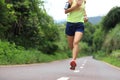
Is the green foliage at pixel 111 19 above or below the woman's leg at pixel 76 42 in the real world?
below

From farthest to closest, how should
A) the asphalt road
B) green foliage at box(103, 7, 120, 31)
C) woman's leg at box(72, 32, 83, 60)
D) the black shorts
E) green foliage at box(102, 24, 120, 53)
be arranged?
1. green foliage at box(103, 7, 120, 31)
2. green foliage at box(102, 24, 120, 53)
3. the asphalt road
4. the black shorts
5. woman's leg at box(72, 32, 83, 60)

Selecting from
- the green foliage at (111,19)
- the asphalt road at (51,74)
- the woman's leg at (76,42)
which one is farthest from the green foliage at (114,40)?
the woman's leg at (76,42)

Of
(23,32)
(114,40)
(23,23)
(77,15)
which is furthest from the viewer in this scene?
(114,40)

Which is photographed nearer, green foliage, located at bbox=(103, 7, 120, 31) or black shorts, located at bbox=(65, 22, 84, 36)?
black shorts, located at bbox=(65, 22, 84, 36)

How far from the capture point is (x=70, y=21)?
31.3 ft

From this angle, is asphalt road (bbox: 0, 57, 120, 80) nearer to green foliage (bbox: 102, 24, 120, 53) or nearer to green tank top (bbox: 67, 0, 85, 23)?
green tank top (bbox: 67, 0, 85, 23)

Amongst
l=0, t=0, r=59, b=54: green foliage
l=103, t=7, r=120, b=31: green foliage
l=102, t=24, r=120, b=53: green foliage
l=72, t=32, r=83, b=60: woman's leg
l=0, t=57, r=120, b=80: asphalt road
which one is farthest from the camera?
l=103, t=7, r=120, b=31: green foliage

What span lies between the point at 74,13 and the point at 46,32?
35.1 metres

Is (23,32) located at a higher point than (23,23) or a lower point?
lower

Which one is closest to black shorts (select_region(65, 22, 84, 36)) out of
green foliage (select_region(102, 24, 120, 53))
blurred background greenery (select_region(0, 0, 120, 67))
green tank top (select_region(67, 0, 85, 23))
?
green tank top (select_region(67, 0, 85, 23))

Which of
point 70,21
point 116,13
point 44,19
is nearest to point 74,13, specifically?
point 70,21

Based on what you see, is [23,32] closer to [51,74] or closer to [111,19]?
[51,74]

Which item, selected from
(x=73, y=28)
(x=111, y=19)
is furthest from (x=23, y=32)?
(x=111, y=19)

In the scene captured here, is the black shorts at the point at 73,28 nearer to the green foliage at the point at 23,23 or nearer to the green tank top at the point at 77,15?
the green tank top at the point at 77,15
